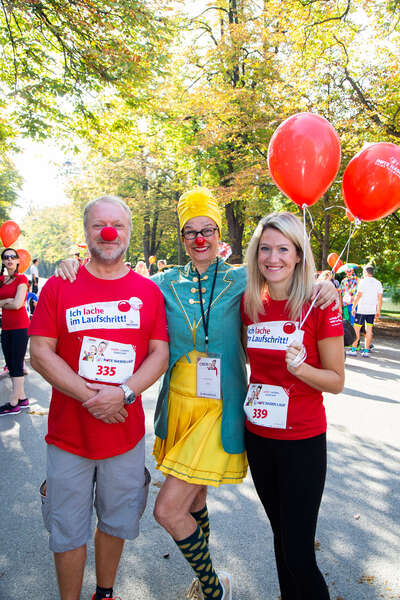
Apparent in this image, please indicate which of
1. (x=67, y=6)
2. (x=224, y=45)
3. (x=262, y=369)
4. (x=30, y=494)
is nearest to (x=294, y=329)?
(x=262, y=369)

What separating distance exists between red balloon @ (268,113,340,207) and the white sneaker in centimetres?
218

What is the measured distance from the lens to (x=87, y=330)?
2.06 metres

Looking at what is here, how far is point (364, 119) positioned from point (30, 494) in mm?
9906

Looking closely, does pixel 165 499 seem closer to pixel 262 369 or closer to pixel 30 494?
pixel 262 369

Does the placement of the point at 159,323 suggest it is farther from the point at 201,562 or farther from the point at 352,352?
the point at 352,352

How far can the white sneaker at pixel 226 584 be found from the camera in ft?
7.32

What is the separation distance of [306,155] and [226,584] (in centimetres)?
240

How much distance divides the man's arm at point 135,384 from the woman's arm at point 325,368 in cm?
69

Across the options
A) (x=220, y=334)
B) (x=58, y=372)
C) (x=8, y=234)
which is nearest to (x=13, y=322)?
(x=8, y=234)

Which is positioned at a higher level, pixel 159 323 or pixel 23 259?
pixel 23 259

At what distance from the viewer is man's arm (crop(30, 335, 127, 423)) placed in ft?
6.52

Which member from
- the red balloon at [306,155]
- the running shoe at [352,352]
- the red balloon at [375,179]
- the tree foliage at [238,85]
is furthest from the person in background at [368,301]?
the red balloon at [306,155]

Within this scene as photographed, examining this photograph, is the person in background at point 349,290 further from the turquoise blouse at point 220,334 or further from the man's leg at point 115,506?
the man's leg at point 115,506

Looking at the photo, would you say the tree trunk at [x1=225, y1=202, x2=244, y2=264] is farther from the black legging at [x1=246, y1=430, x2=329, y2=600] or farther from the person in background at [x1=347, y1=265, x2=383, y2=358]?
the black legging at [x1=246, y1=430, x2=329, y2=600]
